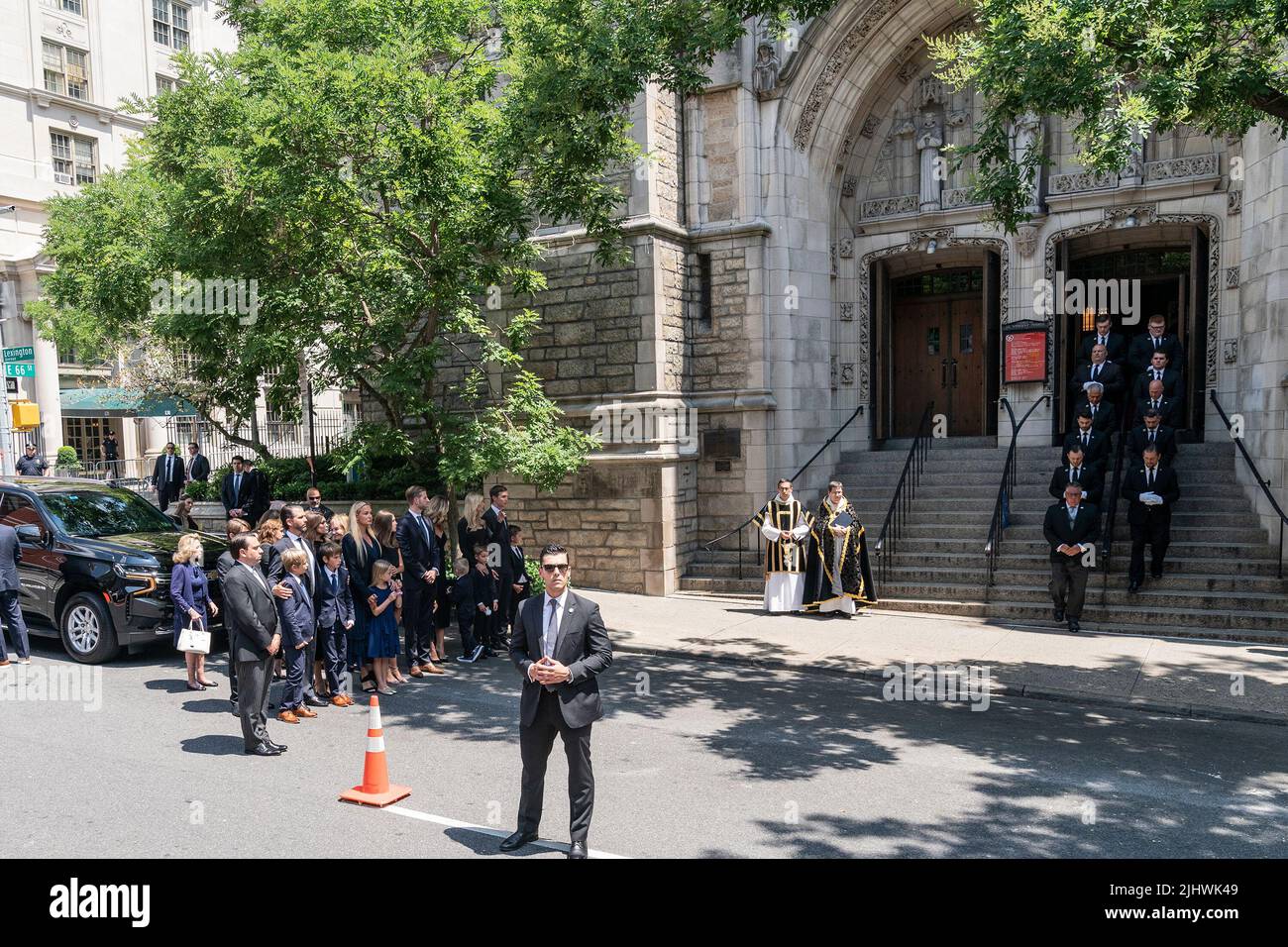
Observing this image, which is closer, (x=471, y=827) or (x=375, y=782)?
(x=471, y=827)

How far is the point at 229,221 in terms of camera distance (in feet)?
38.3

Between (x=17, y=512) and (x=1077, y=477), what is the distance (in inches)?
533

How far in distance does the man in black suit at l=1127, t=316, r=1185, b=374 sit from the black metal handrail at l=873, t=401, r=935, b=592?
3143mm

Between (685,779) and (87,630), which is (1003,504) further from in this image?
(87,630)

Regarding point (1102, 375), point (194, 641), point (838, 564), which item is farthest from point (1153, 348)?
point (194, 641)

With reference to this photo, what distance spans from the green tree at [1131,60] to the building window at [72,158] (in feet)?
133

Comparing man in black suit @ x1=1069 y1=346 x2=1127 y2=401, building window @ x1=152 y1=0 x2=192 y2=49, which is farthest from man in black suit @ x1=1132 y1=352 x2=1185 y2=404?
building window @ x1=152 y1=0 x2=192 y2=49

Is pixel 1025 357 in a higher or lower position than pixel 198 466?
higher

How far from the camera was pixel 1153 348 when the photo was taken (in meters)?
13.8

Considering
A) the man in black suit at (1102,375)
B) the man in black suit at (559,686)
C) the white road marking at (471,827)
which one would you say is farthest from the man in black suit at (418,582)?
the man in black suit at (1102,375)

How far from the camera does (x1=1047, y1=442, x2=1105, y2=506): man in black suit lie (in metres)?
12.4

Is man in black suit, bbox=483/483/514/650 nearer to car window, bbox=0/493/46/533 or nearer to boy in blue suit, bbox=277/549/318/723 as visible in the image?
boy in blue suit, bbox=277/549/318/723

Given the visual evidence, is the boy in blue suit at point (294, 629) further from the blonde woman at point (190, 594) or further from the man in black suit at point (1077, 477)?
the man in black suit at point (1077, 477)

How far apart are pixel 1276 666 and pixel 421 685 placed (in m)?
8.96
